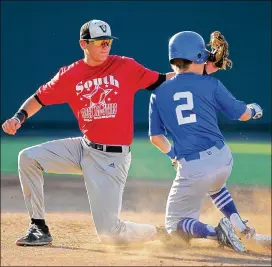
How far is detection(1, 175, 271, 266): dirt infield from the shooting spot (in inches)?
223

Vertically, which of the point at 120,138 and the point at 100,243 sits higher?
the point at 120,138

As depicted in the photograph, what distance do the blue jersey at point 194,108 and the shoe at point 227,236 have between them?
0.55 m

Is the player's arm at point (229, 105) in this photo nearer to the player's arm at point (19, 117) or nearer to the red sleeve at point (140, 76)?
the red sleeve at point (140, 76)

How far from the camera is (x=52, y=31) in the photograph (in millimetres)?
15500

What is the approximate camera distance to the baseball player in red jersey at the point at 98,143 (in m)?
6.31

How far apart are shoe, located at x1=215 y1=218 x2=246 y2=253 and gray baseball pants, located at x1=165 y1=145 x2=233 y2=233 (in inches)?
13.9

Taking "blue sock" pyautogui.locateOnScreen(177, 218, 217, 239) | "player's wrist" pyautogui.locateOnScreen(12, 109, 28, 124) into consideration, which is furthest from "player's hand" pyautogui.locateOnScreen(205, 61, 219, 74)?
"player's wrist" pyautogui.locateOnScreen(12, 109, 28, 124)

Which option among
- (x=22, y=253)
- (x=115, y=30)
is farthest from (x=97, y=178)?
(x=115, y=30)

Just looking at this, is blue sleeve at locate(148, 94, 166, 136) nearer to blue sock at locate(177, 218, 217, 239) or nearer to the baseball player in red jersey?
the baseball player in red jersey

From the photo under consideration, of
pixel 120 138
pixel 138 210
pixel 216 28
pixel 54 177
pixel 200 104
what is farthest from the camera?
pixel 216 28

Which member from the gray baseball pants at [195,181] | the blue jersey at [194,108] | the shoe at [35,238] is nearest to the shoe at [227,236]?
the gray baseball pants at [195,181]

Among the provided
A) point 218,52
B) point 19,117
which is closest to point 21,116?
point 19,117

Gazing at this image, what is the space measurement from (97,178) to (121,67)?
2.68 feet

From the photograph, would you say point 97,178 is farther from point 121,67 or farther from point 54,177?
point 54,177
